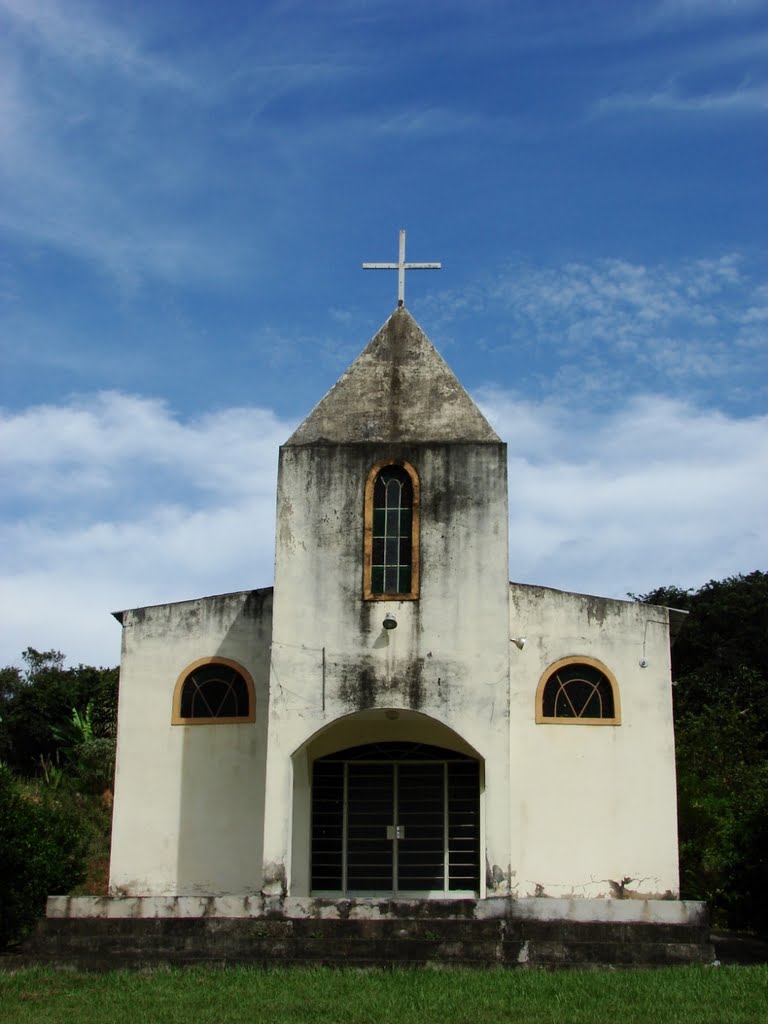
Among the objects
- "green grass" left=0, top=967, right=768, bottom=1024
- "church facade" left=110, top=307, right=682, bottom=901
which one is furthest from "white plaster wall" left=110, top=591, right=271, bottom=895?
"green grass" left=0, top=967, right=768, bottom=1024

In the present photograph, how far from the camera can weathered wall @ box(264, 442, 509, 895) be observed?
15.0 meters

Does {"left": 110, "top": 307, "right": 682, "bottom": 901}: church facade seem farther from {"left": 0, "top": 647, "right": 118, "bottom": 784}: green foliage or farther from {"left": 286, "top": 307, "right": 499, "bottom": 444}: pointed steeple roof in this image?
{"left": 0, "top": 647, "right": 118, "bottom": 784}: green foliage

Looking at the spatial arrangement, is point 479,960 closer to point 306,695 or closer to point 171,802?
point 306,695

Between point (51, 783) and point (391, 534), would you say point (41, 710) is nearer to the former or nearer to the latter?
point (51, 783)

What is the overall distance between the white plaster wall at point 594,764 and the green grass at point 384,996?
10.7 ft

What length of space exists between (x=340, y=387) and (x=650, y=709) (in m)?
6.20

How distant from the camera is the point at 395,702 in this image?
15.1 meters

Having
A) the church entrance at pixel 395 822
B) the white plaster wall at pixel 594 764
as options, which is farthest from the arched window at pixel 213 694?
the white plaster wall at pixel 594 764

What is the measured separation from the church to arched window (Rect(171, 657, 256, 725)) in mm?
32

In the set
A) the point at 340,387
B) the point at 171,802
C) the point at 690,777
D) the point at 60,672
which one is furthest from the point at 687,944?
the point at 60,672

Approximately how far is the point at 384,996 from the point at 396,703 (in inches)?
168

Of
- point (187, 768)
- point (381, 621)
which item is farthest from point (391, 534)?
point (187, 768)

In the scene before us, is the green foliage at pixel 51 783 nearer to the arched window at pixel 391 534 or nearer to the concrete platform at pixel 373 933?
the concrete platform at pixel 373 933

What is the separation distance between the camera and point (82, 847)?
69.1 ft
